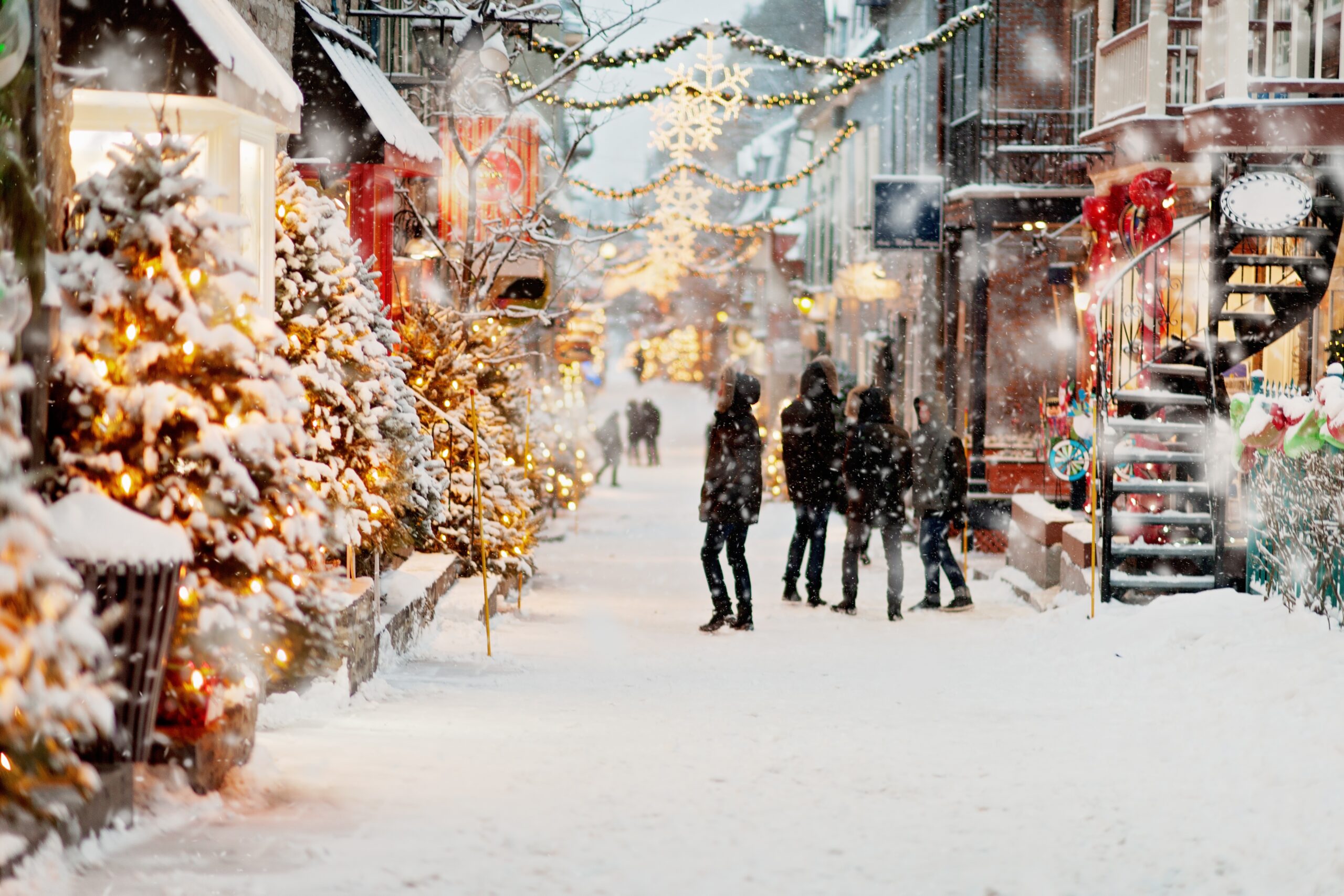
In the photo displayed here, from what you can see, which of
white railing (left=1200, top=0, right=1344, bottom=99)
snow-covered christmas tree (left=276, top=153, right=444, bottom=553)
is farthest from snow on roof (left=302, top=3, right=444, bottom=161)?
white railing (left=1200, top=0, right=1344, bottom=99)

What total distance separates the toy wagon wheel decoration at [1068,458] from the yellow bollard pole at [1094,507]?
4.27 m

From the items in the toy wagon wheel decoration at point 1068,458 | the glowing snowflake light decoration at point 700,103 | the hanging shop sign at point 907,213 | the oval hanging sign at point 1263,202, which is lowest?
the toy wagon wheel decoration at point 1068,458

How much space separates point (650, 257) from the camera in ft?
121

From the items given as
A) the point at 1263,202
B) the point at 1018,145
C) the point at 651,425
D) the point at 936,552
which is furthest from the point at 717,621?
the point at 651,425

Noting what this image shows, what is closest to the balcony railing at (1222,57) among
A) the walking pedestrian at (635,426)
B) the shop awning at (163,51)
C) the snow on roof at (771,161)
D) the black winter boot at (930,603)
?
the black winter boot at (930,603)

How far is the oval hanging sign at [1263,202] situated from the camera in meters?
12.3

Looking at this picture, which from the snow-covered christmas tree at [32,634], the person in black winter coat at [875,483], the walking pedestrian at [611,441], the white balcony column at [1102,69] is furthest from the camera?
the walking pedestrian at [611,441]

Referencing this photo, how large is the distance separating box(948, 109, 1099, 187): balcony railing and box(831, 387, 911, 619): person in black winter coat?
752 cm

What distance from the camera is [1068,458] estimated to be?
16391 mm

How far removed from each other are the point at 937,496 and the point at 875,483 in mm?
636

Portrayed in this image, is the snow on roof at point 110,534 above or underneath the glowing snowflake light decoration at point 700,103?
underneath

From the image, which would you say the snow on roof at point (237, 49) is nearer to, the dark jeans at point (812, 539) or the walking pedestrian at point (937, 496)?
the dark jeans at point (812, 539)

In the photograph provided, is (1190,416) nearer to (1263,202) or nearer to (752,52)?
(1263,202)

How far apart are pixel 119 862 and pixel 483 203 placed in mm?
12588
